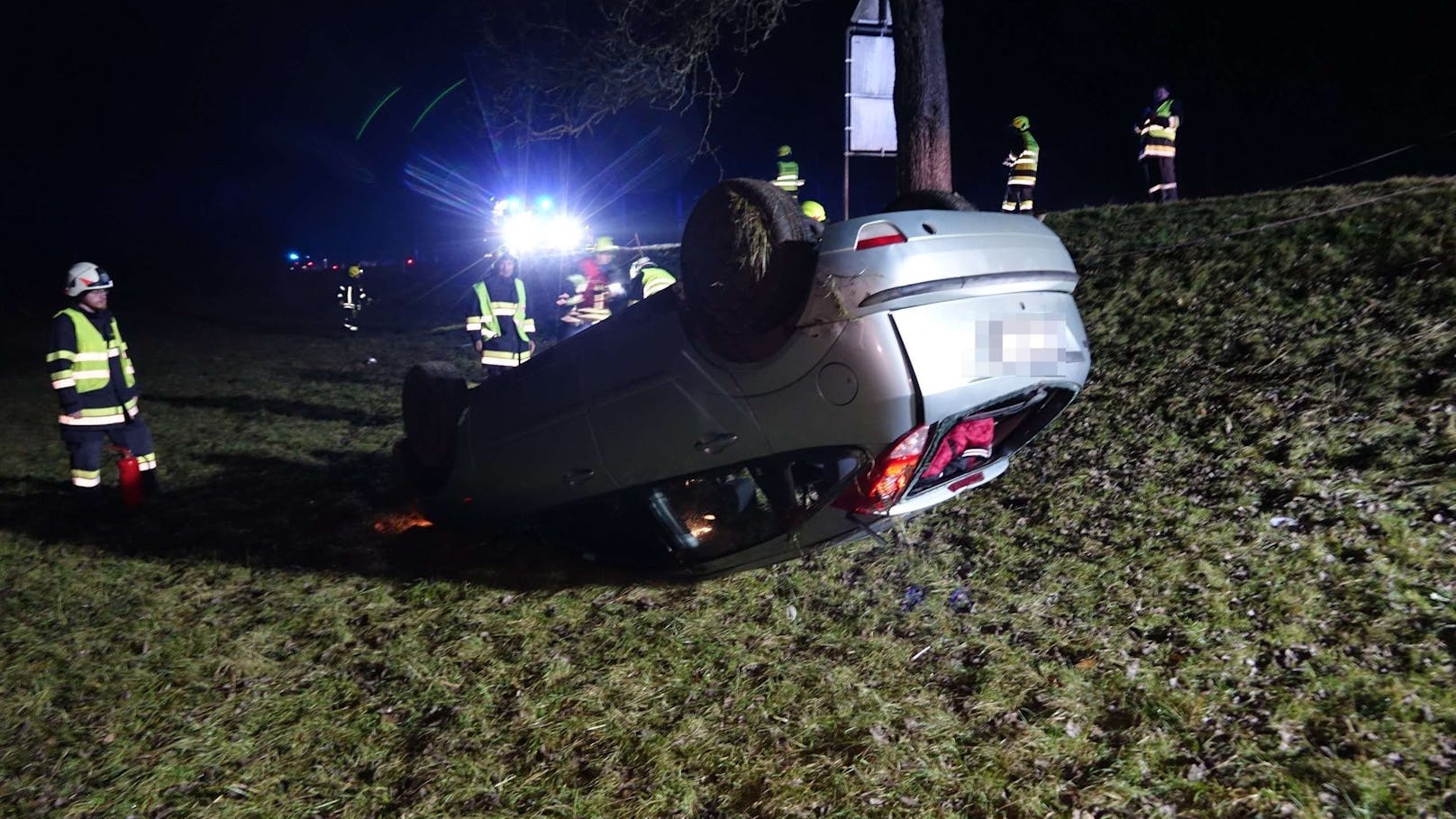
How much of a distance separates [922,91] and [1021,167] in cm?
270

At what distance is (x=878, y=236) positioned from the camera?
250 cm

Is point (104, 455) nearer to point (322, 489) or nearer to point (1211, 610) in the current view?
point (322, 489)

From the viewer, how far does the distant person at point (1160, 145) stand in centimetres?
833

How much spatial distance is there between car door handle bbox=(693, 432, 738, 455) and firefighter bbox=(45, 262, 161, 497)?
4.92 metres

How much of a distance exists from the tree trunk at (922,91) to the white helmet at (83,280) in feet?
22.2

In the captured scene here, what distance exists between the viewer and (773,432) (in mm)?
2836

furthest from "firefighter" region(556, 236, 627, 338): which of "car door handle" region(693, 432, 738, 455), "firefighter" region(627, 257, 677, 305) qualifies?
"car door handle" region(693, 432, 738, 455)

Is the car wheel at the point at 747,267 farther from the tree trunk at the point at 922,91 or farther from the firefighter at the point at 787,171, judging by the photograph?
the firefighter at the point at 787,171

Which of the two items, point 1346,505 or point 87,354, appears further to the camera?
point 87,354

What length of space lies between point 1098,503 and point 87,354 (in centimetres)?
682

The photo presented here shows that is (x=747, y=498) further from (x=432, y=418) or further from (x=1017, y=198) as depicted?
(x=1017, y=198)

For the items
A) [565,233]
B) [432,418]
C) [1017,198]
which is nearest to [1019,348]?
[432,418]

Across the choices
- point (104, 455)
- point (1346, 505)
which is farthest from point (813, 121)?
point (1346, 505)

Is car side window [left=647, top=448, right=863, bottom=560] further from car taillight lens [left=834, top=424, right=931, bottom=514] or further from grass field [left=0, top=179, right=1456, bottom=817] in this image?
grass field [left=0, top=179, right=1456, bottom=817]
